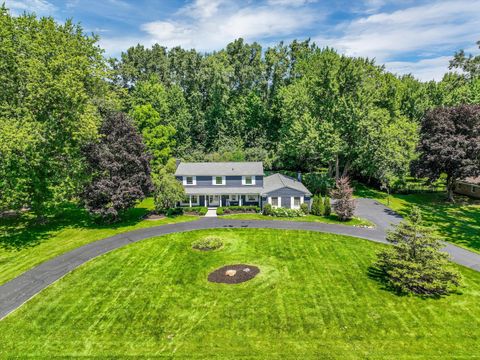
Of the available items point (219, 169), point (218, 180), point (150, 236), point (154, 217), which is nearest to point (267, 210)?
point (218, 180)

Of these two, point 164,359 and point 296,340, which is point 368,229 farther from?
point 164,359

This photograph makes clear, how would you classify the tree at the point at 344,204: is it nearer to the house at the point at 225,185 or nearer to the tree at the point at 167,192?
the house at the point at 225,185

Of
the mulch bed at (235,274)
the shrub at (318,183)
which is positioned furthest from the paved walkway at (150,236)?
the mulch bed at (235,274)

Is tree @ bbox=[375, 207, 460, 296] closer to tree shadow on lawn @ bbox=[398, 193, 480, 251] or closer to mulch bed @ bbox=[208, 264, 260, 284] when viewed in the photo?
tree shadow on lawn @ bbox=[398, 193, 480, 251]

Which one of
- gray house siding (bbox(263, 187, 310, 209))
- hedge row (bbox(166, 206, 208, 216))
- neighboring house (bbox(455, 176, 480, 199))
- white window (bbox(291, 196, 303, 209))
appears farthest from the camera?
neighboring house (bbox(455, 176, 480, 199))

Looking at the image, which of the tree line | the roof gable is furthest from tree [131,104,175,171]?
the roof gable

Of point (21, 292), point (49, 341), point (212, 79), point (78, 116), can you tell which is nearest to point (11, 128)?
point (78, 116)
